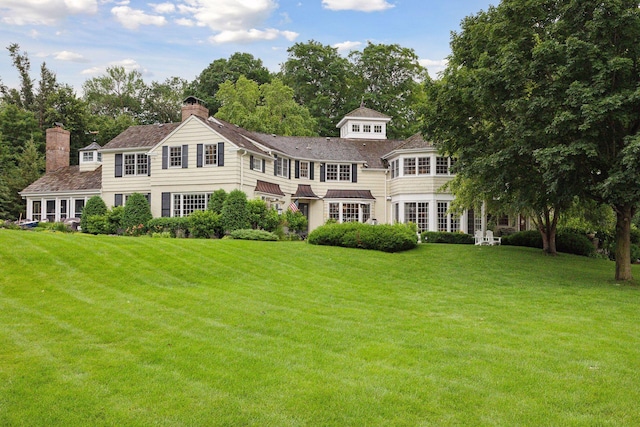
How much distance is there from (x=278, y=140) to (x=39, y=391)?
2993 cm

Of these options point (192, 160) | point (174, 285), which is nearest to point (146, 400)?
→ point (174, 285)

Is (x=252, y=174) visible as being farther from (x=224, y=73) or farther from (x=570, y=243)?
(x=224, y=73)

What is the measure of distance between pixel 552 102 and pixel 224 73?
4850cm

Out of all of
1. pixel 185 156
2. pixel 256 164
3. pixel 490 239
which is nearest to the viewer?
pixel 490 239

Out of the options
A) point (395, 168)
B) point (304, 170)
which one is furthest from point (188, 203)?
point (395, 168)

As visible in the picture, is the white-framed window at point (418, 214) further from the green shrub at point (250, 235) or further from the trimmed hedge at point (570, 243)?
the green shrub at point (250, 235)

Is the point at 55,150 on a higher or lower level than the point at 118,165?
higher

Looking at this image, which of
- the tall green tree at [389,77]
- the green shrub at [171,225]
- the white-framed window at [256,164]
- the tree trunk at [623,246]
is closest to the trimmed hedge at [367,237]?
the tree trunk at [623,246]

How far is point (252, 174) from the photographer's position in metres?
27.6

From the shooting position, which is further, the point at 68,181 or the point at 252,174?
the point at 68,181

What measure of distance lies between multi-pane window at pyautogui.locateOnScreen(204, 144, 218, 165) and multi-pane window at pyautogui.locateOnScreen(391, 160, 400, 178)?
442 inches

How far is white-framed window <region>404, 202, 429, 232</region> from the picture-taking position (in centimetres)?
2955

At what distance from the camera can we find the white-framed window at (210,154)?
26750 millimetres

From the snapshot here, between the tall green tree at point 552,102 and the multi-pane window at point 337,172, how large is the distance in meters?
15.3
